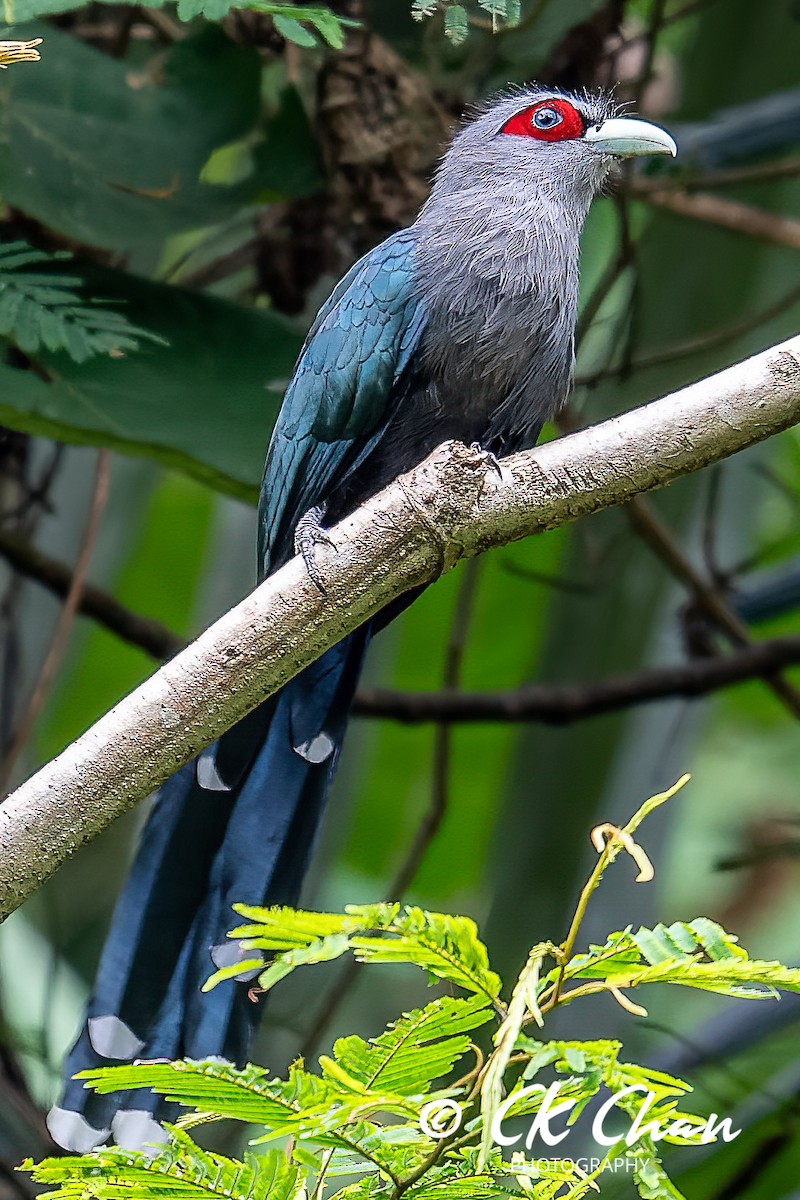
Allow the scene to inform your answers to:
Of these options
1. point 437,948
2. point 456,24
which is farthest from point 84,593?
point 437,948

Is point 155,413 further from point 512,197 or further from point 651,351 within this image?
point 651,351

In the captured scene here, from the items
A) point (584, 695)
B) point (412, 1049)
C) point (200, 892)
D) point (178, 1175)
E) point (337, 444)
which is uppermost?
point (584, 695)

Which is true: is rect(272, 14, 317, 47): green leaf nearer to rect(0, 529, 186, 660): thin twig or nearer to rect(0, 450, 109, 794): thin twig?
rect(0, 450, 109, 794): thin twig

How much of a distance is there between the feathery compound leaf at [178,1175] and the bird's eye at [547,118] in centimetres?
204

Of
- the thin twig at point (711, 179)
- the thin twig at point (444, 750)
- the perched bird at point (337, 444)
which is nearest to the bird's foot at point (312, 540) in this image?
the perched bird at point (337, 444)

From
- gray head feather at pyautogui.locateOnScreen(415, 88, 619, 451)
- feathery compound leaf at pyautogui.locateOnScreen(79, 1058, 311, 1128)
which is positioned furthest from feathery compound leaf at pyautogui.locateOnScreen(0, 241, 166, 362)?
feathery compound leaf at pyautogui.locateOnScreen(79, 1058, 311, 1128)

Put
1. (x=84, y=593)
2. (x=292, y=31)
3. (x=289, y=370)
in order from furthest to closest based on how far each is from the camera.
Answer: (x=84, y=593) < (x=289, y=370) < (x=292, y=31)

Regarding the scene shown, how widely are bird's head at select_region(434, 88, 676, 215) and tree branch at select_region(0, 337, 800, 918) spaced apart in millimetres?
1033

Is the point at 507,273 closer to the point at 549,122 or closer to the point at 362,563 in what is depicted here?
the point at 549,122

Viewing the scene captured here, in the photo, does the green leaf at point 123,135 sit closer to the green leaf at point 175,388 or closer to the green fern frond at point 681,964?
the green leaf at point 175,388

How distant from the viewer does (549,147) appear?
8.57ft

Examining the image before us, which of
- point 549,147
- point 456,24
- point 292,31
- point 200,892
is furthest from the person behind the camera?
point 549,147

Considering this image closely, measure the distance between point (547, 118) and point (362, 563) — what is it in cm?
131

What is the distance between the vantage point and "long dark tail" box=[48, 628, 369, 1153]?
2.16 meters
